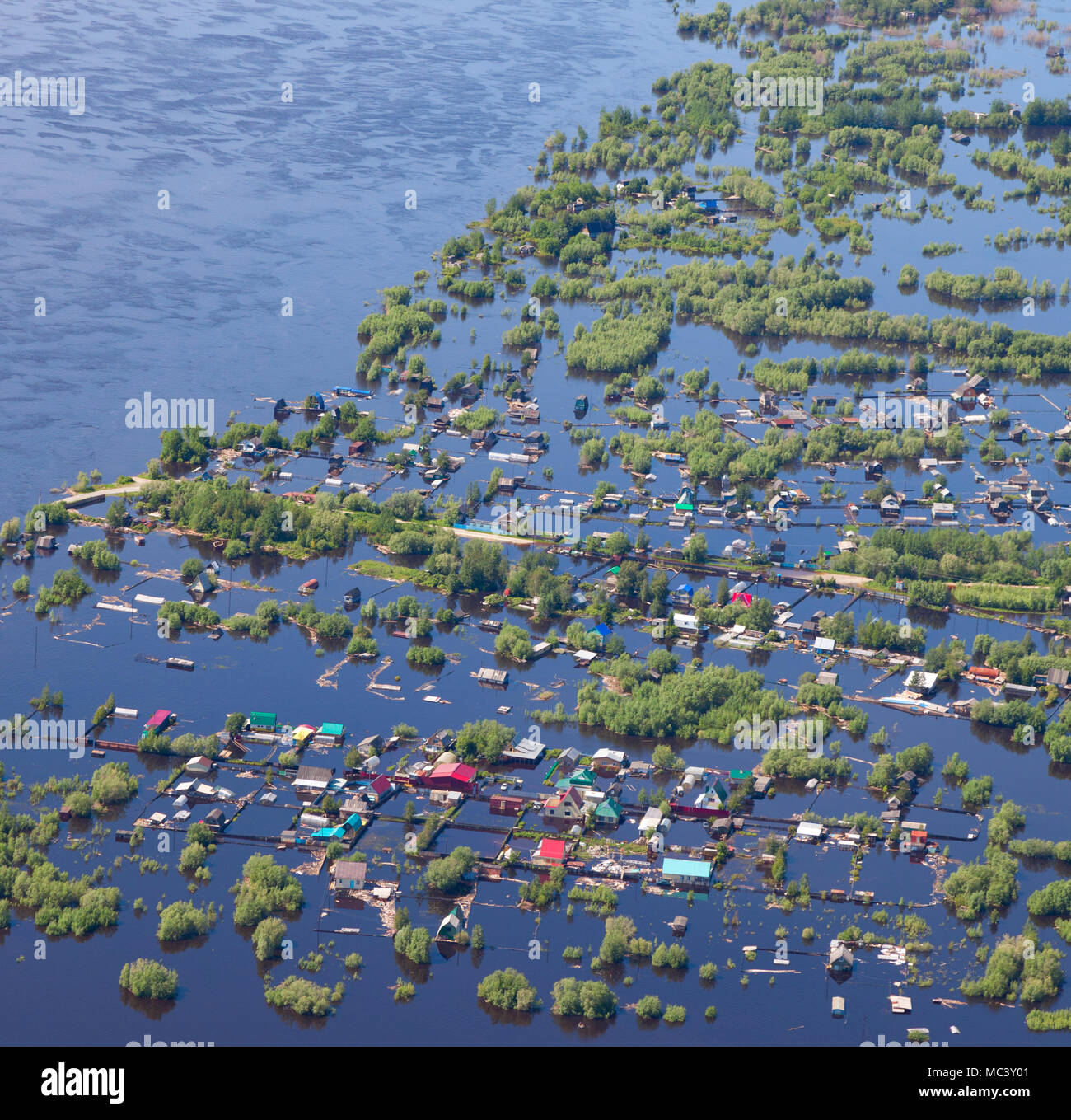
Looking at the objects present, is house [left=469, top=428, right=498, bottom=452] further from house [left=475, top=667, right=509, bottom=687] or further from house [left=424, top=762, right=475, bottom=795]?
house [left=424, top=762, right=475, bottom=795]

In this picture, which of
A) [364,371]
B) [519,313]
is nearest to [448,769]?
[364,371]

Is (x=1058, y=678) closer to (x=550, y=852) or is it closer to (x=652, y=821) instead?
(x=652, y=821)

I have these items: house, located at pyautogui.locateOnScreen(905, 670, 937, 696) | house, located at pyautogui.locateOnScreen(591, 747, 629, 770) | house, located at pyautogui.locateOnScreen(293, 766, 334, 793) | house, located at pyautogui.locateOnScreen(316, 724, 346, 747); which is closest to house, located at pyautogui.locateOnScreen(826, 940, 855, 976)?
house, located at pyautogui.locateOnScreen(591, 747, 629, 770)

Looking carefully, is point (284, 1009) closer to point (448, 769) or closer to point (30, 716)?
point (448, 769)

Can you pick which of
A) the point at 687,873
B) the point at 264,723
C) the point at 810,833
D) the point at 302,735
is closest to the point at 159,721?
the point at 264,723

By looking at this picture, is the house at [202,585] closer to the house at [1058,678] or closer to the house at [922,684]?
the house at [922,684]

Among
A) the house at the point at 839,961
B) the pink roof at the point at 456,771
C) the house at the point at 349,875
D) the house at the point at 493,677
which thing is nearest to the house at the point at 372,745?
the pink roof at the point at 456,771
